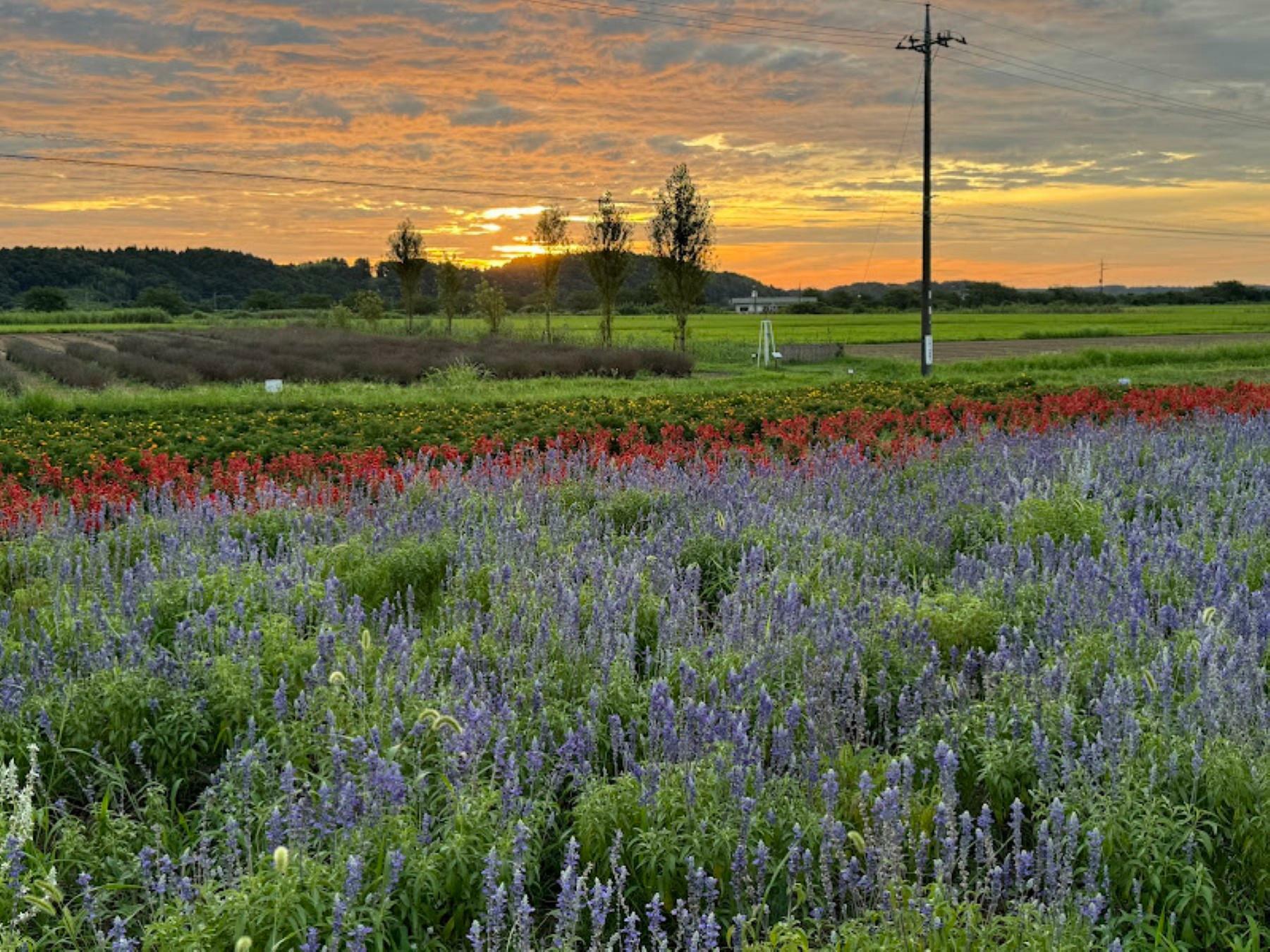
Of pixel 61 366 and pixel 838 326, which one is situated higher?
pixel 838 326

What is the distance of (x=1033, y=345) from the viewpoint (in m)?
52.8

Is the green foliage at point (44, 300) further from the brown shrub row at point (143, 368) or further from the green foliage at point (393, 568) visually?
the green foliage at point (393, 568)

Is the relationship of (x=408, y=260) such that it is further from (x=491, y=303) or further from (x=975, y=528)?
(x=975, y=528)

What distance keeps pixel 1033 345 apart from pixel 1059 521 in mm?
48013

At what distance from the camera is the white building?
115 meters

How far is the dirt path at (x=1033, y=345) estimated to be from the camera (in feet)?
151

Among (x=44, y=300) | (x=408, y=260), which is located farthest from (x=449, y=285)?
(x=44, y=300)

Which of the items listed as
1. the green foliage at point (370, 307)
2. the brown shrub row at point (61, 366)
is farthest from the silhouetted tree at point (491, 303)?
the brown shrub row at point (61, 366)

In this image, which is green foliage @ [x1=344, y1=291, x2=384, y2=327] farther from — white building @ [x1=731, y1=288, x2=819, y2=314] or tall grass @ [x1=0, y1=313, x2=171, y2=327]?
white building @ [x1=731, y1=288, x2=819, y2=314]

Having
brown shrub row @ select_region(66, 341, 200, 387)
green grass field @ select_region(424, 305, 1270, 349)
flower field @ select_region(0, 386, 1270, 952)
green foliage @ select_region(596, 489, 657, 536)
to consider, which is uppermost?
green grass field @ select_region(424, 305, 1270, 349)

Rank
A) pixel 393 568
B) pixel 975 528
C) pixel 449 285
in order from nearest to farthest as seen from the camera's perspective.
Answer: pixel 393 568 < pixel 975 528 < pixel 449 285

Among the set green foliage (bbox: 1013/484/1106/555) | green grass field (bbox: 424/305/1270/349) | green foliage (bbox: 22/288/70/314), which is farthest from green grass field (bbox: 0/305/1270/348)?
green foliage (bbox: 1013/484/1106/555)

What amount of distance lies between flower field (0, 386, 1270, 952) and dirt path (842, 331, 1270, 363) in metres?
36.2

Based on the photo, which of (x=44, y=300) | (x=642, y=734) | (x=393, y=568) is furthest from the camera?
(x=44, y=300)
